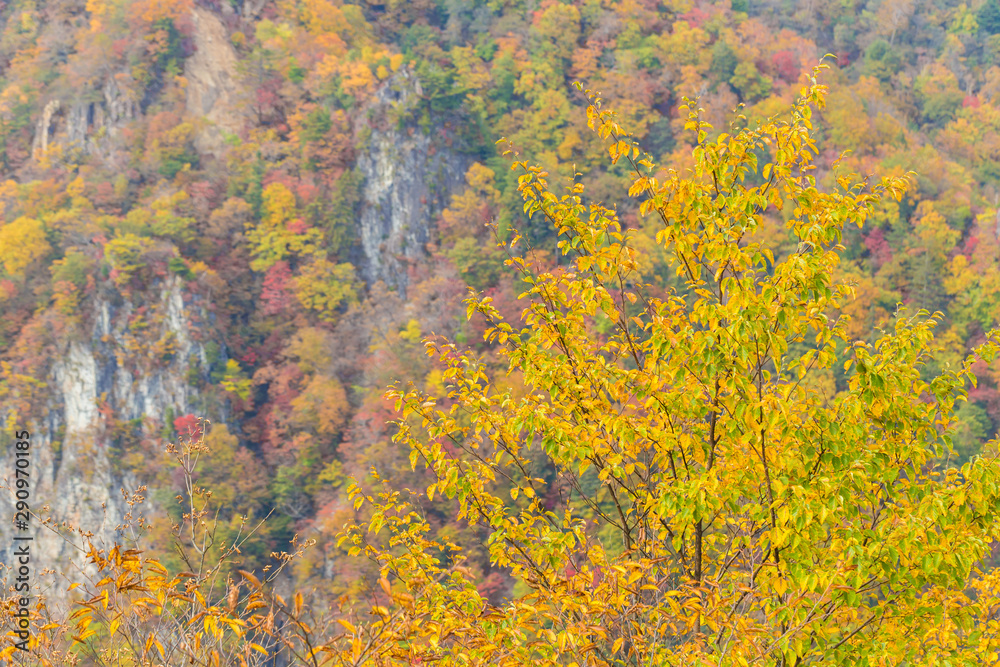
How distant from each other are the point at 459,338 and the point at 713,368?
27.0 meters

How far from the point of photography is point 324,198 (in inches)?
1464

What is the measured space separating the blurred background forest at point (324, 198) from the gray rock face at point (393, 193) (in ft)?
0.43

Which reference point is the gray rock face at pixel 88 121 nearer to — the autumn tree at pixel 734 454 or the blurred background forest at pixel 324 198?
the blurred background forest at pixel 324 198

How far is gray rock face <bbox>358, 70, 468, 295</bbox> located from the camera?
122 ft

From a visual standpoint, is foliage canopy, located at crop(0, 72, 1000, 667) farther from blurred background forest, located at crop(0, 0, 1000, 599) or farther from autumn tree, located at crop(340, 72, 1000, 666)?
blurred background forest, located at crop(0, 0, 1000, 599)

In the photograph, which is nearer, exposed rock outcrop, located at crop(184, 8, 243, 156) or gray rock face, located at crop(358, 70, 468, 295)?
gray rock face, located at crop(358, 70, 468, 295)

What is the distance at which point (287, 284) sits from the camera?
3488cm

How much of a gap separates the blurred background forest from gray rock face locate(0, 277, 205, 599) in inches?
4.6

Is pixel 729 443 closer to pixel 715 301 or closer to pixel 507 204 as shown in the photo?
pixel 715 301

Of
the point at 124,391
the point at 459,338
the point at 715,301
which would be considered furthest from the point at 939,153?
the point at 124,391

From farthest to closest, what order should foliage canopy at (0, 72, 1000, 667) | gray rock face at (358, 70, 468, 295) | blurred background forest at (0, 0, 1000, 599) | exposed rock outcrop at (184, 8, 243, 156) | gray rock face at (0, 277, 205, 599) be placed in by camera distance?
exposed rock outcrop at (184, 8, 243, 156) → gray rock face at (358, 70, 468, 295) → blurred background forest at (0, 0, 1000, 599) → gray rock face at (0, 277, 205, 599) → foliage canopy at (0, 72, 1000, 667)

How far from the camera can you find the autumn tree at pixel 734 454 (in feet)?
11.9

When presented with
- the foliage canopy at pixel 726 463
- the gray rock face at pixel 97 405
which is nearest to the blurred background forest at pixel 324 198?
the gray rock face at pixel 97 405

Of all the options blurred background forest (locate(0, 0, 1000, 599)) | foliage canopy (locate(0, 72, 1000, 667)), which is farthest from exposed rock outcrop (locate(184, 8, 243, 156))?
foliage canopy (locate(0, 72, 1000, 667))
